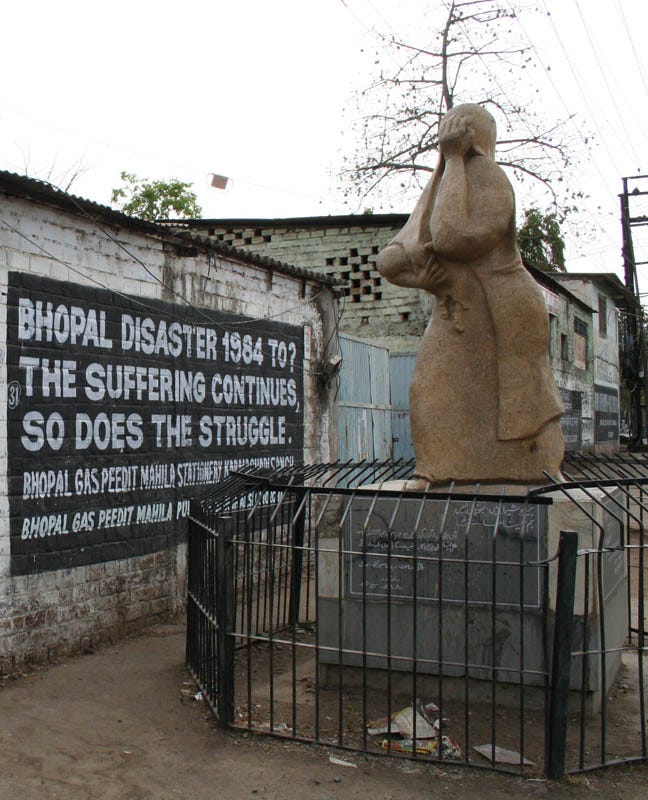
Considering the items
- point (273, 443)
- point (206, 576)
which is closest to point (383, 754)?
point (206, 576)

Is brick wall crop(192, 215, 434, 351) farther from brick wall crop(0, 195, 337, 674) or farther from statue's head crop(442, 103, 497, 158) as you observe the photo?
statue's head crop(442, 103, 497, 158)

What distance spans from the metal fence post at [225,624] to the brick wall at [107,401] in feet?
6.49

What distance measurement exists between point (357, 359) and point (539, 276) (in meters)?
8.48

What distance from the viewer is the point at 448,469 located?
17.3 feet

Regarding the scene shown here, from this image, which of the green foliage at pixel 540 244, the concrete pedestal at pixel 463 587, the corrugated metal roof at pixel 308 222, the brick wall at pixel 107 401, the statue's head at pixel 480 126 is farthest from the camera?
the green foliage at pixel 540 244

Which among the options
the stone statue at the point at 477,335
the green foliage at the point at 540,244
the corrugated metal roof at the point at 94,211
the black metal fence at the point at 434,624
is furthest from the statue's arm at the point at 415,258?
the green foliage at the point at 540,244

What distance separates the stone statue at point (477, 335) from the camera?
5.12 metres

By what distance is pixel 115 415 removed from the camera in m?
6.80

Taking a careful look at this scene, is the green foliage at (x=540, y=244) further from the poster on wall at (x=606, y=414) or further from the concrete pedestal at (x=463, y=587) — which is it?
the concrete pedestal at (x=463, y=587)

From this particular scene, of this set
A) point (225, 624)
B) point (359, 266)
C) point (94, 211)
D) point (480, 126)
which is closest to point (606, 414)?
point (359, 266)

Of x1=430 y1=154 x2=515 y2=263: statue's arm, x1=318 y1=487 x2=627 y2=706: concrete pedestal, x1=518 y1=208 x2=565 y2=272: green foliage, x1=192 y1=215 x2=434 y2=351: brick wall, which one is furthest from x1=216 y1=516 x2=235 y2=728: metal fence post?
x1=518 y1=208 x2=565 y2=272: green foliage

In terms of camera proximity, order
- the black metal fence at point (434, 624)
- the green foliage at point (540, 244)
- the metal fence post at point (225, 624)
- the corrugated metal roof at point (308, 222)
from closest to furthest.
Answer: the black metal fence at point (434, 624), the metal fence post at point (225, 624), the corrugated metal roof at point (308, 222), the green foliage at point (540, 244)

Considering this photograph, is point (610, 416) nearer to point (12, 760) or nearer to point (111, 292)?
point (111, 292)

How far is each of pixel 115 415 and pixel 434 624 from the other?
127 inches
